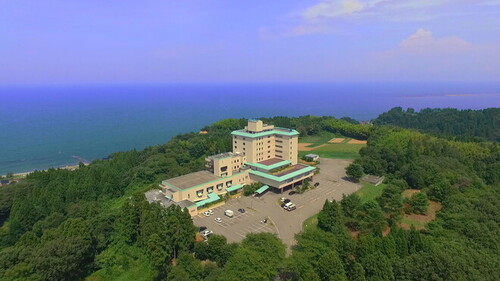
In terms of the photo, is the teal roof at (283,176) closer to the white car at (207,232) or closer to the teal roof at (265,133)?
the teal roof at (265,133)

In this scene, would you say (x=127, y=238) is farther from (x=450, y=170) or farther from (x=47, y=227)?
(x=450, y=170)

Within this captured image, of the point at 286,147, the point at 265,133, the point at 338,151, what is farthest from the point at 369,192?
the point at 338,151

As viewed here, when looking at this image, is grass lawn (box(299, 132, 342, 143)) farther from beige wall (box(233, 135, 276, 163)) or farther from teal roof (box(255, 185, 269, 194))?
teal roof (box(255, 185, 269, 194))

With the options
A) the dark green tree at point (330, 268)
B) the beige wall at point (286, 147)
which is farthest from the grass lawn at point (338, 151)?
the dark green tree at point (330, 268)

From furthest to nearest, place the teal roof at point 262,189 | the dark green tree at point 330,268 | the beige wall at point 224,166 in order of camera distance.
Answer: the beige wall at point 224,166, the teal roof at point 262,189, the dark green tree at point 330,268

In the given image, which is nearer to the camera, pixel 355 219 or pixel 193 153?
pixel 355 219

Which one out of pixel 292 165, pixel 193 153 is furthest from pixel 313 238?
pixel 193 153
